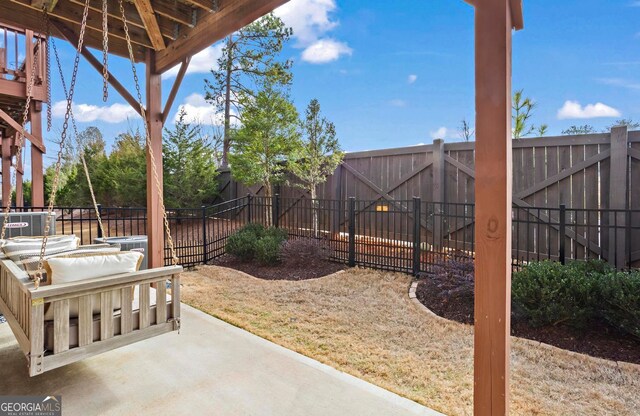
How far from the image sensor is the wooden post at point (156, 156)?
4101 millimetres

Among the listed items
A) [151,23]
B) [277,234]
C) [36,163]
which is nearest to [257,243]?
[277,234]

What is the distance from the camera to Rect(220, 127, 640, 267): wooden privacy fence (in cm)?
446

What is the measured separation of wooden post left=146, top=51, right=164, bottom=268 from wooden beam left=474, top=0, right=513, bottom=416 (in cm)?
373

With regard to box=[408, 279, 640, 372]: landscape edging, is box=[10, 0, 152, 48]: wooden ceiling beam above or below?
above

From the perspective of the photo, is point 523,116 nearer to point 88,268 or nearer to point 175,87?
point 175,87

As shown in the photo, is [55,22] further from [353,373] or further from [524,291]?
[524,291]

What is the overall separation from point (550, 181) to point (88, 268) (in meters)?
5.92

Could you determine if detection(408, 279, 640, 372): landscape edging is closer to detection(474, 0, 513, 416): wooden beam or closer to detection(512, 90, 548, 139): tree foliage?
detection(474, 0, 513, 416): wooden beam

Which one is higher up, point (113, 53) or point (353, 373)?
point (113, 53)

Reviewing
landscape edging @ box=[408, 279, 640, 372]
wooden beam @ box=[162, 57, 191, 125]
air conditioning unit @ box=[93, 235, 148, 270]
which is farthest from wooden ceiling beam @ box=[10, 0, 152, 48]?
landscape edging @ box=[408, 279, 640, 372]

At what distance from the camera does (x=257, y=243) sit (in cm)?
636

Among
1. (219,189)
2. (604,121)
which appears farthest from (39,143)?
(604,121)

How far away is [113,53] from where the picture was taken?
429 cm

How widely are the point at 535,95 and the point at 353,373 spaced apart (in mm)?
8924
